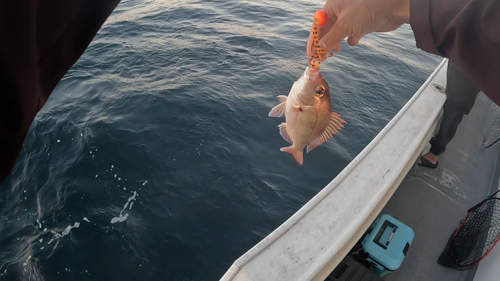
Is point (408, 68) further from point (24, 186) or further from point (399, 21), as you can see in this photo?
point (24, 186)

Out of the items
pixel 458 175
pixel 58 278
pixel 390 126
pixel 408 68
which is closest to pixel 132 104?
pixel 58 278

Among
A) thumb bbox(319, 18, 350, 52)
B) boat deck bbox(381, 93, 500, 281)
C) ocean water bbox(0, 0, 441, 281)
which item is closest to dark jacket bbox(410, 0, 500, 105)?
thumb bbox(319, 18, 350, 52)

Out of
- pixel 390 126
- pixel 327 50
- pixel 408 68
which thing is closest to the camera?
pixel 327 50

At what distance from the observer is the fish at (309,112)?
79.8 inches

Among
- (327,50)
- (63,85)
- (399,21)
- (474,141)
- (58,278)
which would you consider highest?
(399,21)

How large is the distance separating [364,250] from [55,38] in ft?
9.36

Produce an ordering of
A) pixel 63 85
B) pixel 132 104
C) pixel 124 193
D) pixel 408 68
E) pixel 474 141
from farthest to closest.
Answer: pixel 408 68 → pixel 63 85 → pixel 132 104 → pixel 474 141 → pixel 124 193

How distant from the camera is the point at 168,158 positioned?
14.5 feet

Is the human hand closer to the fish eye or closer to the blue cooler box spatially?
the fish eye

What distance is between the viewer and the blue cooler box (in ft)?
8.57

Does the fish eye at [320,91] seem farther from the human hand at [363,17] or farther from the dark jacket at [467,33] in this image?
the dark jacket at [467,33]

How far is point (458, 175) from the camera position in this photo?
397 cm

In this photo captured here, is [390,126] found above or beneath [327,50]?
beneath

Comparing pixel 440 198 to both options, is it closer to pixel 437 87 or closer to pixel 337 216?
pixel 437 87
